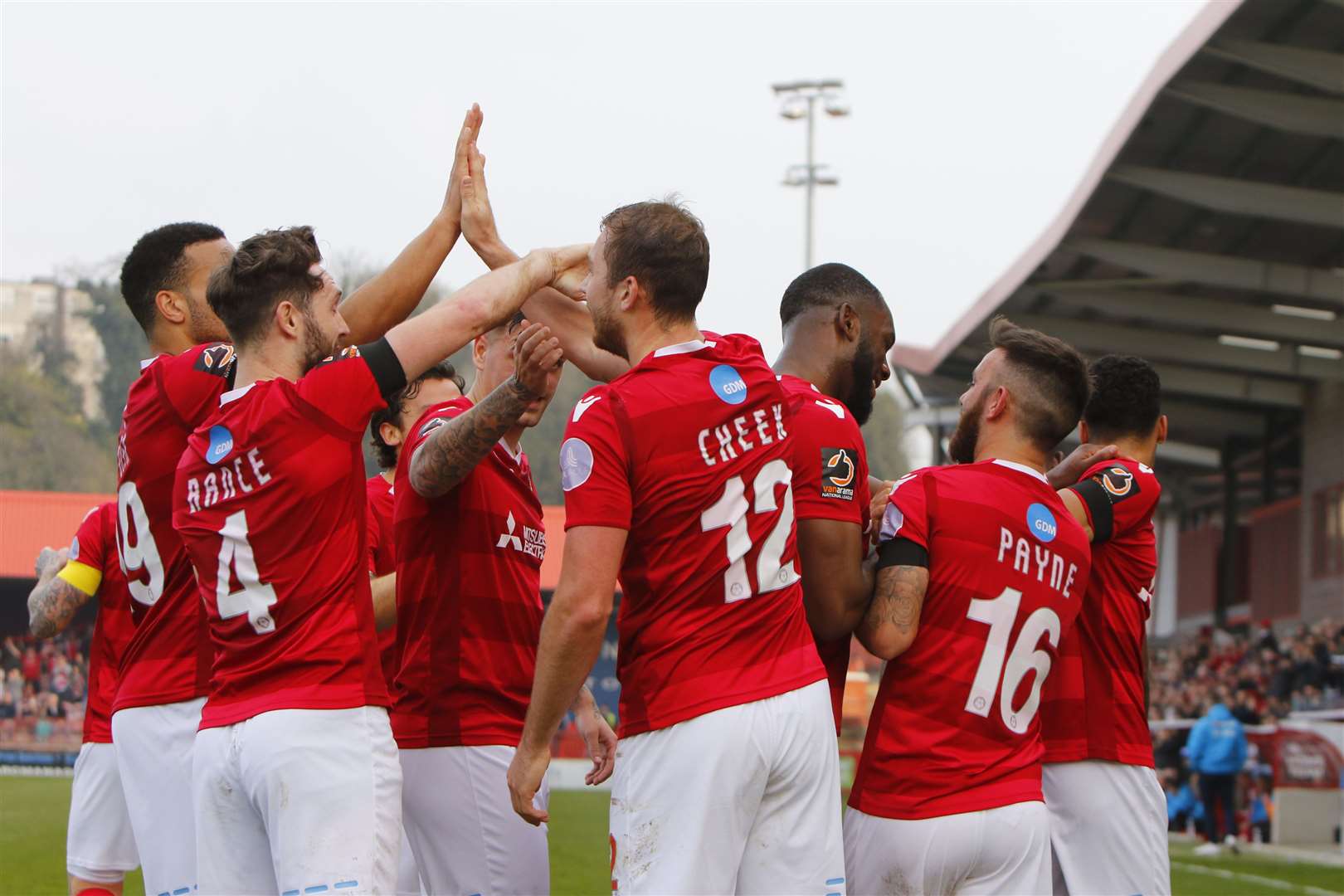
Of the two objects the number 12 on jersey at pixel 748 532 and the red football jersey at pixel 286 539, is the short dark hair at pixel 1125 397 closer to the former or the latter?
the number 12 on jersey at pixel 748 532

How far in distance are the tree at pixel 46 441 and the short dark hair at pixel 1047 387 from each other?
58.8 meters

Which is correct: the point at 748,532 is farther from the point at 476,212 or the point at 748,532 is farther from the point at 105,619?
the point at 105,619

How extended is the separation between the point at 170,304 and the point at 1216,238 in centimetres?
2693

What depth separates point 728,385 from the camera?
4.16 metres

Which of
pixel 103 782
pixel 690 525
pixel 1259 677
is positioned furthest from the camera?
pixel 1259 677

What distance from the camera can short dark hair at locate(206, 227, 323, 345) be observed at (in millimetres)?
4277

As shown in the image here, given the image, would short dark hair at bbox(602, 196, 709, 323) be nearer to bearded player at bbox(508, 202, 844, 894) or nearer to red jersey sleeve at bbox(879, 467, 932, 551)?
bearded player at bbox(508, 202, 844, 894)

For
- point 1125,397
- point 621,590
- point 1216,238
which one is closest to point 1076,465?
point 1125,397

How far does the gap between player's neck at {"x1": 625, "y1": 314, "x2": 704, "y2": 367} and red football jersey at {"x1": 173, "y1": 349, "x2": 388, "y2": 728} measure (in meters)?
0.73

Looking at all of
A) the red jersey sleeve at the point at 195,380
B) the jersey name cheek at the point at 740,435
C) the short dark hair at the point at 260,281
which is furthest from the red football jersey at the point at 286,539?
the jersey name cheek at the point at 740,435

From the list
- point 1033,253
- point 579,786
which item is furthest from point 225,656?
point 579,786

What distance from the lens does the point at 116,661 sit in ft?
19.1

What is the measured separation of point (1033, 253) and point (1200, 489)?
27.9m

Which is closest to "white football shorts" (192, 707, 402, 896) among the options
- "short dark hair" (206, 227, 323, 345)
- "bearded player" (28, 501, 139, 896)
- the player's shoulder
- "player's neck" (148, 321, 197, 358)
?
"short dark hair" (206, 227, 323, 345)
